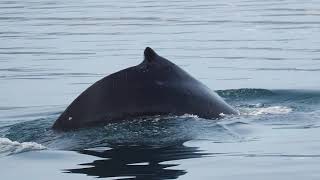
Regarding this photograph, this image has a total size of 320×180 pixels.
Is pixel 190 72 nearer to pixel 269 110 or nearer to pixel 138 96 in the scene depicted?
pixel 269 110

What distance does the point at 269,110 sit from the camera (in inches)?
442

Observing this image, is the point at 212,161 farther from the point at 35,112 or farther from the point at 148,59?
the point at 35,112

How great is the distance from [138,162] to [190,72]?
9.12 m

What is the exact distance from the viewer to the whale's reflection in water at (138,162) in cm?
780

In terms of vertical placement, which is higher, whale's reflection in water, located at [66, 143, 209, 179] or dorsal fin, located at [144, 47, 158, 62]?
dorsal fin, located at [144, 47, 158, 62]

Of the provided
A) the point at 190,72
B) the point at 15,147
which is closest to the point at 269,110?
the point at 15,147

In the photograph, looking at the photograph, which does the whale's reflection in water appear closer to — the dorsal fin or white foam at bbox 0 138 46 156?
white foam at bbox 0 138 46 156

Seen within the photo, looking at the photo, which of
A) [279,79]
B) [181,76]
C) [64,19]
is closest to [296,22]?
[64,19]

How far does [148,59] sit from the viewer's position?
9367 millimetres

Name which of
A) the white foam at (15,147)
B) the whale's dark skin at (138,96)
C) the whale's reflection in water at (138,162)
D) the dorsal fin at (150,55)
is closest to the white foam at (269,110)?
the whale's dark skin at (138,96)

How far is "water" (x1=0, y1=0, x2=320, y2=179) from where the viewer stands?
836cm

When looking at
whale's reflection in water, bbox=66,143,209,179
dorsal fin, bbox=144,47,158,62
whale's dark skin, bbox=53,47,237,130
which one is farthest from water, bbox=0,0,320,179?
dorsal fin, bbox=144,47,158,62

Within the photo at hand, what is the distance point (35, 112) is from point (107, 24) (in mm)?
18298

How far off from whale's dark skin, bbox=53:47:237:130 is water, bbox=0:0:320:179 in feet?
0.36
